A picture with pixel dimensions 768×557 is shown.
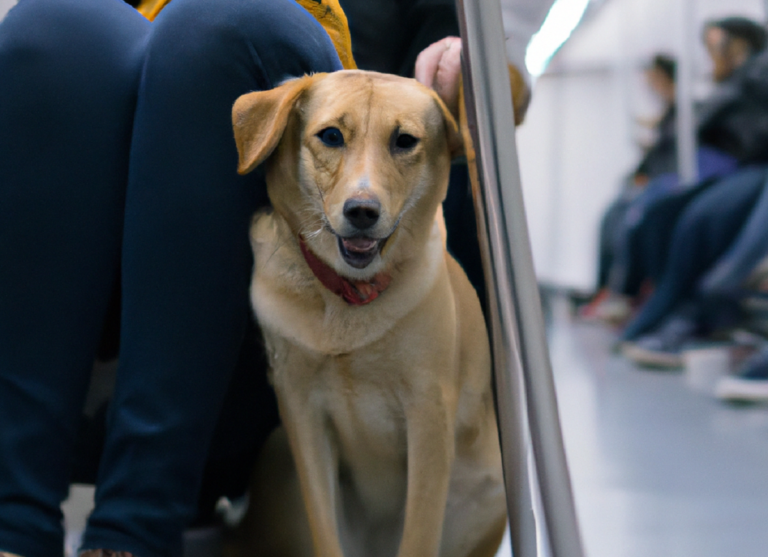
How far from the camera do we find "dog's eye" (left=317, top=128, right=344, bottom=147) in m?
0.42

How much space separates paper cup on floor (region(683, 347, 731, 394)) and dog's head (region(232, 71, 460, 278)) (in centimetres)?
36

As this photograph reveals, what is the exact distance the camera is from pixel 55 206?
19.1 inches

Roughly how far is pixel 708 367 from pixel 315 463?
433 millimetres

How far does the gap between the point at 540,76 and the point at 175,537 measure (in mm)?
440

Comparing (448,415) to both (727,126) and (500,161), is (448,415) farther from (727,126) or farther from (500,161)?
(727,126)

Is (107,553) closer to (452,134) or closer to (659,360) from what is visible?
(452,134)

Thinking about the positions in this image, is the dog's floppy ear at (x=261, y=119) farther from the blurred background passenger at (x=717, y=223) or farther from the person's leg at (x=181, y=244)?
the blurred background passenger at (x=717, y=223)

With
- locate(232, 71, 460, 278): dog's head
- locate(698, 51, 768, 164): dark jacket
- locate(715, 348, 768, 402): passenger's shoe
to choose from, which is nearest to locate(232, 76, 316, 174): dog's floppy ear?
locate(232, 71, 460, 278): dog's head

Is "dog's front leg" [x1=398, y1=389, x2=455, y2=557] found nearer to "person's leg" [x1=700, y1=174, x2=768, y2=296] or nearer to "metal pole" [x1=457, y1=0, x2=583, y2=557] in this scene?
"metal pole" [x1=457, y1=0, x2=583, y2=557]

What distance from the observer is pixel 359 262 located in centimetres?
44

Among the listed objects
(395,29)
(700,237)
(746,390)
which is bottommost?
(746,390)

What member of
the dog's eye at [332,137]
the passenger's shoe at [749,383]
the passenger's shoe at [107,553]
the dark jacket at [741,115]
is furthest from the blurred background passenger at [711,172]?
the passenger's shoe at [107,553]

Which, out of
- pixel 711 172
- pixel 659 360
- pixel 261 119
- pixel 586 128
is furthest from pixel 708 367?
pixel 261 119

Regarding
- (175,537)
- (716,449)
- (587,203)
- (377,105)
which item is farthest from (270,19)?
(716,449)
